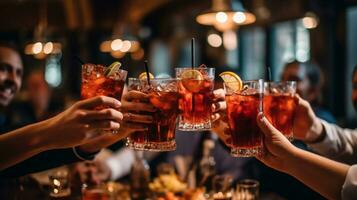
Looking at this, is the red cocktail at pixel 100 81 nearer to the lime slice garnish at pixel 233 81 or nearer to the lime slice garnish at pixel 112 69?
the lime slice garnish at pixel 112 69

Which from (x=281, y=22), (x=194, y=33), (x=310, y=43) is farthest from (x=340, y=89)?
(x=194, y=33)

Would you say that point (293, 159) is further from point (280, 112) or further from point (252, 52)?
point (252, 52)

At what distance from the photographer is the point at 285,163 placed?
1.71m

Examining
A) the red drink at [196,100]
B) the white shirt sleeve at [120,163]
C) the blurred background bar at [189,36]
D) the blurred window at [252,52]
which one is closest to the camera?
the red drink at [196,100]

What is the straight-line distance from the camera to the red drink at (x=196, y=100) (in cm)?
189

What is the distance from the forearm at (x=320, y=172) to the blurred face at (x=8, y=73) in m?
1.79

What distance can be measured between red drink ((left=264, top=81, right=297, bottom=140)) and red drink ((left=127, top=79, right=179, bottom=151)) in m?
0.50

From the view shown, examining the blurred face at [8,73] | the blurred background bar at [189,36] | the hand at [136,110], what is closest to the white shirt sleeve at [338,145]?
the blurred background bar at [189,36]

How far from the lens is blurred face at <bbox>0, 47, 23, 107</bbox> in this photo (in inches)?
104

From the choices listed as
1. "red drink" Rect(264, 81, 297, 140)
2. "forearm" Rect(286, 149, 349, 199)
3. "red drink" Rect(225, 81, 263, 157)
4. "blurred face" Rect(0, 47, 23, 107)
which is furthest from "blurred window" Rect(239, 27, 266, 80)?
"forearm" Rect(286, 149, 349, 199)

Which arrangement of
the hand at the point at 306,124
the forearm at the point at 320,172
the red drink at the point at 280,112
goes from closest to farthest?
the forearm at the point at 320,172
the red drink at the point at 280,112
the hand at the point at 306,124

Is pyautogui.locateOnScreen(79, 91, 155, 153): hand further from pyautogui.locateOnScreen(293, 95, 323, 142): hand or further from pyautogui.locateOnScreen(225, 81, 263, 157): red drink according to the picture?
pyautogui.locateOnScreen(293, 95, 323, 142): hand

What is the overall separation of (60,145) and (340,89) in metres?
4.82

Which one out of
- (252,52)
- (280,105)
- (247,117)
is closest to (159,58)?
(252,52)
